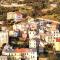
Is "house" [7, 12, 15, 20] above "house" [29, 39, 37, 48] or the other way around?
above

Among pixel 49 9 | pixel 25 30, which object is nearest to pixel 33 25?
pixel 25 30

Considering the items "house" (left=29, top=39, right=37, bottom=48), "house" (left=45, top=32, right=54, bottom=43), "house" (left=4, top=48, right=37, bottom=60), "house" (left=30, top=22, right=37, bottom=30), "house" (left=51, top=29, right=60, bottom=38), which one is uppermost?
"house" (left=30, top=22, right=37, bottom=30)

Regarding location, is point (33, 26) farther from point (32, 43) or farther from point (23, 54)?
point (23, 54)

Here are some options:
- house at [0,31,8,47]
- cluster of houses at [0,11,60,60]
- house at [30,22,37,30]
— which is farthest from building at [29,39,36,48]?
house at [0,31,8,47]

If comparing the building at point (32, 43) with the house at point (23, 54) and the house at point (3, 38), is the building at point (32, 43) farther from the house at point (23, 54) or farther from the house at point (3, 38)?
the house at point (3, 38)

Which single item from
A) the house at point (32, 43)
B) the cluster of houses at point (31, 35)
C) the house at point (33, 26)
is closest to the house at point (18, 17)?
the cluster of houses at point (31, 35)

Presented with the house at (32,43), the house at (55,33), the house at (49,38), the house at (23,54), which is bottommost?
the house at (23,54)

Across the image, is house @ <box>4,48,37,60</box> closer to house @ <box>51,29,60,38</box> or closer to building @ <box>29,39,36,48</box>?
building @ <box>29,39,36,48</box>

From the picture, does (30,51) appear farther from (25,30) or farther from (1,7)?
(1,7)
